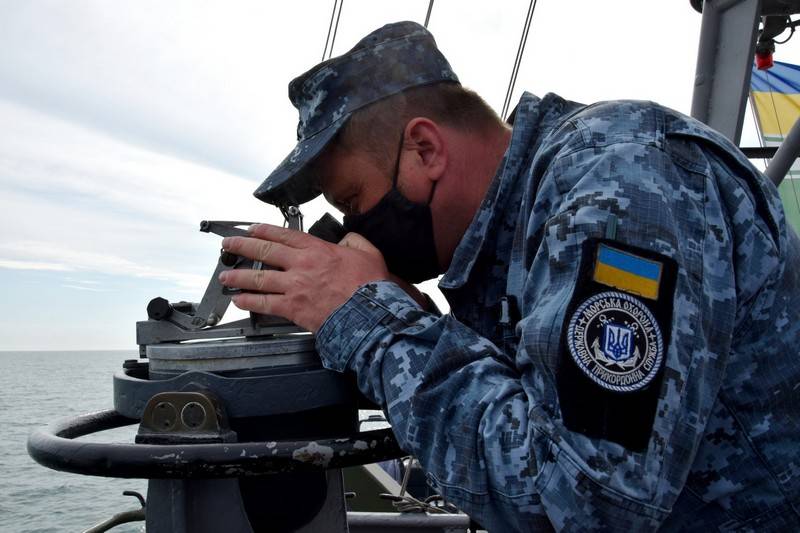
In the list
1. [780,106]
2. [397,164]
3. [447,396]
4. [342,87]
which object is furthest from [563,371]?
[780,106]

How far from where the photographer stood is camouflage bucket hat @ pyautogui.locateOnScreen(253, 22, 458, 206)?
64.5 inches

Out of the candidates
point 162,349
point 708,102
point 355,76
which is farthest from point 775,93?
point 162,349

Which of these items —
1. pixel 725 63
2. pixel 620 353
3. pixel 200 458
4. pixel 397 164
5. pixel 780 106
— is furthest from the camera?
pixel 780 106

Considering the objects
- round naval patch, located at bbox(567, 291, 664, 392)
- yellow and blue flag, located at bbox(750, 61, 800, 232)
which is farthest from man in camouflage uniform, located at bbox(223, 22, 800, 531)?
yellow and blue flag, located at bbox(750, 61, 800, 232)

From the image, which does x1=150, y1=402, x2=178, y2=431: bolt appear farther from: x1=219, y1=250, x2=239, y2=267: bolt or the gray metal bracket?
the gray metal bracket

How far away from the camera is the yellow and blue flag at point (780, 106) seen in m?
7.59

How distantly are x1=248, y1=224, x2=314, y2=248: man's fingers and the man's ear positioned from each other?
16.3 inches

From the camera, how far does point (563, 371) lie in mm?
1002

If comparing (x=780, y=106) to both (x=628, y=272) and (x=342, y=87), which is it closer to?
(x=342, y=87)

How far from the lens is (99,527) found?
2.54 m

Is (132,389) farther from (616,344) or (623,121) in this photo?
(623,121)

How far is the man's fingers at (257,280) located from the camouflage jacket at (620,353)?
0.41ft

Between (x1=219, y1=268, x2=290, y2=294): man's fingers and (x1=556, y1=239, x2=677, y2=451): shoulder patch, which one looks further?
(x1=219, y1=268, x2=290, y2=294): man's fingers

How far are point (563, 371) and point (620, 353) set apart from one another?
3.3 inches
